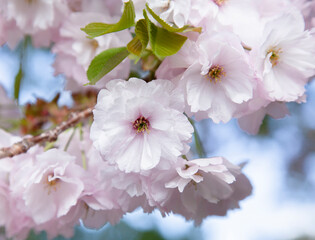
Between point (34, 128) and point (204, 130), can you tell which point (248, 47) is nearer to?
point (34, 128)

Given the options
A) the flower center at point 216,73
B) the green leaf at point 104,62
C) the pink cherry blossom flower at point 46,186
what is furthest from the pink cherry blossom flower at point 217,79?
the pink cherry blossom flower at point 46,186

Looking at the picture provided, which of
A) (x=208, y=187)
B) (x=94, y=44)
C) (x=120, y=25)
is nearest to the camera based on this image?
(x=120, y=25)

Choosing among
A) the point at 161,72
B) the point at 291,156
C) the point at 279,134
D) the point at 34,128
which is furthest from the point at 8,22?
the point at 291,156

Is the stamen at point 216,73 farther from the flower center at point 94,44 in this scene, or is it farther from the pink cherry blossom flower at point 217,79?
the flower center at point 94,44

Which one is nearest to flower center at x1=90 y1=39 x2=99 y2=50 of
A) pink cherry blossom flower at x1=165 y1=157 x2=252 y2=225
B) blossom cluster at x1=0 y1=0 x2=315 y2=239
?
blossom cluster at x1=0 y1=0 x2=315 y2=239

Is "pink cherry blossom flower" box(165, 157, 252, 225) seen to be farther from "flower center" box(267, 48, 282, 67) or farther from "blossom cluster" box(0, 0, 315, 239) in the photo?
"flower center" box(267, 48, 282, 67)

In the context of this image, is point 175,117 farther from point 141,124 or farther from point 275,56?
point 275,56

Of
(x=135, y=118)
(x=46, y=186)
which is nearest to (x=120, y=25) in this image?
(x=135, y=118)
